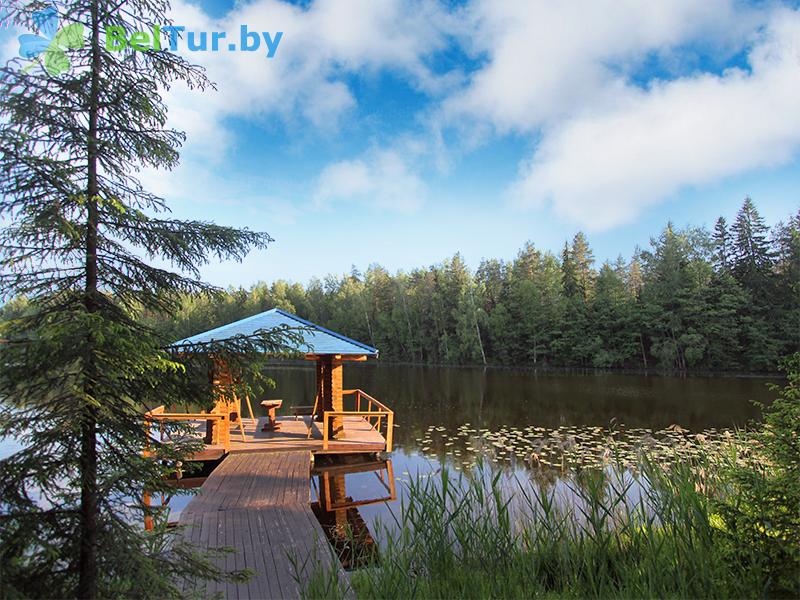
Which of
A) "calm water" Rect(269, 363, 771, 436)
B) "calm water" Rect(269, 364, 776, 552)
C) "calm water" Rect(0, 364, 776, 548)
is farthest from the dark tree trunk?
"calm water" Rect(269, 363, 771, 436)

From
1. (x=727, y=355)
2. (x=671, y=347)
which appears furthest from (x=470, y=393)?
(x=727, y=355)

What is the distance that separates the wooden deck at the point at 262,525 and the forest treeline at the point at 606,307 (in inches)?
534

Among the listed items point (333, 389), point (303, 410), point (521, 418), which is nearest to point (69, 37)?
point (333, 389)

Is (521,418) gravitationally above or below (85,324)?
below

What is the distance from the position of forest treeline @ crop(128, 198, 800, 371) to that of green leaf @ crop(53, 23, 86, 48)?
1831cm

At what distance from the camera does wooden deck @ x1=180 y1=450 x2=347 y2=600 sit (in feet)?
12.3

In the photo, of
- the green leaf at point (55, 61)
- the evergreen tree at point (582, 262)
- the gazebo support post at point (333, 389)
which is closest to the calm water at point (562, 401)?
the gazebo support post at point (333, 389)

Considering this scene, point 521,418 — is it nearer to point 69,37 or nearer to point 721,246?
point 69,37

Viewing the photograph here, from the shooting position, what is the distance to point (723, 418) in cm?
1430

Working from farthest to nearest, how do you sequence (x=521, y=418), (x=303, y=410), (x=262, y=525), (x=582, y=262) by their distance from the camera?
(x=582, y=262) < (x=521, y=418) < (x=303, y=410) < (x=262, y=525)

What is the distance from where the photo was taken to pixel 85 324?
1.75m

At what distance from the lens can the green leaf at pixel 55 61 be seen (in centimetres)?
204

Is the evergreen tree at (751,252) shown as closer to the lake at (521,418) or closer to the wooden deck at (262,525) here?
the lake at (521,418)

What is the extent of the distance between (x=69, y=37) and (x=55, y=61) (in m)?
0.15
